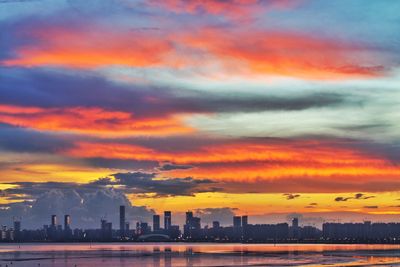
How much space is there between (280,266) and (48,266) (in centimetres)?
5061

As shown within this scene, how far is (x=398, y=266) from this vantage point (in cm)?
12638

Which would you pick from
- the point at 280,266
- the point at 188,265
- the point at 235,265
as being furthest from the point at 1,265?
the point at 280,266

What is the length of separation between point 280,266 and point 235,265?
12.5m

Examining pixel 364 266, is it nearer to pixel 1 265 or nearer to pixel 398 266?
pixel 398 266

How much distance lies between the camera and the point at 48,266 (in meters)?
138

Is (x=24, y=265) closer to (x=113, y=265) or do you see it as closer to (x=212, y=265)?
(x=113, y=265)

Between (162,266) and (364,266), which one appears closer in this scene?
(364,266)

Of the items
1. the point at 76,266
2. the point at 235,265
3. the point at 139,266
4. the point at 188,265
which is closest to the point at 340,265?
the point at 235,265

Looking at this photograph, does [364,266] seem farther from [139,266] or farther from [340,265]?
[139,266]

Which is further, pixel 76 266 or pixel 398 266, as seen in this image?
pixel 76 266

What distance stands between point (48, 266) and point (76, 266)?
614cm

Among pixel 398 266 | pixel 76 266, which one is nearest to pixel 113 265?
pixel 76 266

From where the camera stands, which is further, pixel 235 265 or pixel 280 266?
pixel 235 265

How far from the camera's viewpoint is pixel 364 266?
415 feet
